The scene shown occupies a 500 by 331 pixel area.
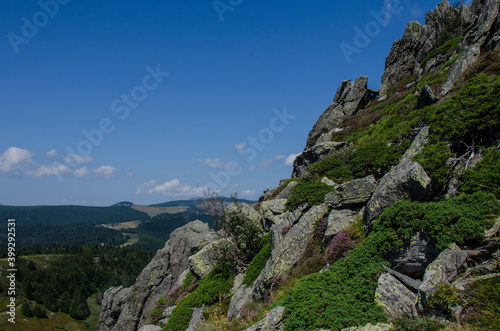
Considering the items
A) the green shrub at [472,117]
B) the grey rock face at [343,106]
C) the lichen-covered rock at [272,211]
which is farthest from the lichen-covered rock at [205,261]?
the grey rock face at [343,106]

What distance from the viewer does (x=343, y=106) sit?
5378 centimetres

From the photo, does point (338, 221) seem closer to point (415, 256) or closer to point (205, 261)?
point (415, 256)

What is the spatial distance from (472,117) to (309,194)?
27.5 ft

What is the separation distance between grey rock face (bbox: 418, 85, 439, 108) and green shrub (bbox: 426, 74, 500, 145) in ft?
28.1

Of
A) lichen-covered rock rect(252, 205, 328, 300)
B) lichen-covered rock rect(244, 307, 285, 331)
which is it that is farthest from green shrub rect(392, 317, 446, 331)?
lichen-covered rock rect(252, 205, 328, 300)

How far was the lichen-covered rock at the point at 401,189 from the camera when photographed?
10445 millimetres

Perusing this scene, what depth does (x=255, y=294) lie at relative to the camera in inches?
535

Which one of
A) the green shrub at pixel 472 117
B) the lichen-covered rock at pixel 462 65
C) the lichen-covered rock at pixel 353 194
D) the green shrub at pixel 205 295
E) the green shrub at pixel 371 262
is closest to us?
the green shrub at pixel 371 262

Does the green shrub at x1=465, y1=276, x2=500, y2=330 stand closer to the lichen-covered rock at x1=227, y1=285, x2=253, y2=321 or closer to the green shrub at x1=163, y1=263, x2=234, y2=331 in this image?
the lichen-covered rock at x1=227, y1=285, x2=253, y2=321

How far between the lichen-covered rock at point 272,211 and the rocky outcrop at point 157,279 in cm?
645

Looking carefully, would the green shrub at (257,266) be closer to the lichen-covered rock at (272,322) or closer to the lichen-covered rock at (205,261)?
the lichen-covered rock at (205,261)

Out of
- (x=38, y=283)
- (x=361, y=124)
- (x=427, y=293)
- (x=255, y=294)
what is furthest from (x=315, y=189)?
(x=38, y=283)

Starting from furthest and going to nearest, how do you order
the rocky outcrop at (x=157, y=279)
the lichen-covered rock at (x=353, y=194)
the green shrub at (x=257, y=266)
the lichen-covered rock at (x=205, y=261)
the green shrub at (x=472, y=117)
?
the rocky outcrop at (x=157, y=279), the lichen-covered rock at (x=205, y=261), the green shrub at (x=257, y=266), the lichen-covered rock at (x=353, y=194), the green shrub at (x=472, y=117)

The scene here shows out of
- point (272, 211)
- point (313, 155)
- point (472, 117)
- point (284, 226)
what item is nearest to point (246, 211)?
point (272, 211)
